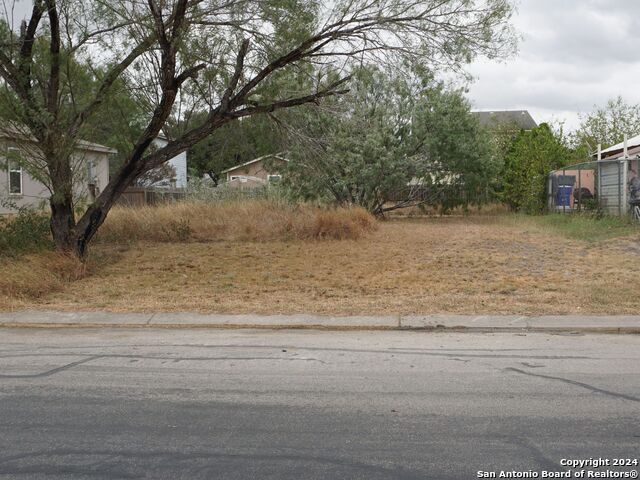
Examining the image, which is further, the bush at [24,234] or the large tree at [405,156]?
the large tree at [405,156]

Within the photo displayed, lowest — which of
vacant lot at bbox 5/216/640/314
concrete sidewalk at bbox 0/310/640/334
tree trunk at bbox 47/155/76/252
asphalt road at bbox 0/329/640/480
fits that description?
asphalt road at bbox 0/329/640/480

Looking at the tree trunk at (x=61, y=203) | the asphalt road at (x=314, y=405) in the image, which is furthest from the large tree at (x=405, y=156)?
the asphalt road at (x=314, y=405)

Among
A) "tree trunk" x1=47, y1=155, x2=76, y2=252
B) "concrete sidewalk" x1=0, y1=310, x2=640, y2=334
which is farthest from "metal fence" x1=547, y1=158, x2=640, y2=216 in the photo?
"tree trunk" x1=47, y1=155, x2=76, y2=252

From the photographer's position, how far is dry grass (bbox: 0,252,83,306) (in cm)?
1090

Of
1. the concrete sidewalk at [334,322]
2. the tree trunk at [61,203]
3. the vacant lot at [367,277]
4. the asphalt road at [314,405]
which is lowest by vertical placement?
the asphalt road at [314,405]

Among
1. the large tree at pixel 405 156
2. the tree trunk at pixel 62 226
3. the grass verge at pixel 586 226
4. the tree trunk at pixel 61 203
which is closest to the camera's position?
the tree trunk at pixel 61 203

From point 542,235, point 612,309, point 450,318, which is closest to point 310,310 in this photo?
point 450,318

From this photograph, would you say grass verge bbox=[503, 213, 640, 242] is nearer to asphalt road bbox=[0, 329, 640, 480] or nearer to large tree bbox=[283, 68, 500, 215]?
large tree bbox=[283, 68, 500, 215]

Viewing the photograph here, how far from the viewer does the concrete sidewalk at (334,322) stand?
28.9 ft

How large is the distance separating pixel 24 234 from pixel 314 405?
10.6m

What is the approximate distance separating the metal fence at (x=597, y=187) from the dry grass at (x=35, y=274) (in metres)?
16.2

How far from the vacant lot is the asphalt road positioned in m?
1.77

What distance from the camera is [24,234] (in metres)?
14.1

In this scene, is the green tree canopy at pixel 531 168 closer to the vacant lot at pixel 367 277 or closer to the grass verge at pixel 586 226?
the grass verge at pixel 586 226
